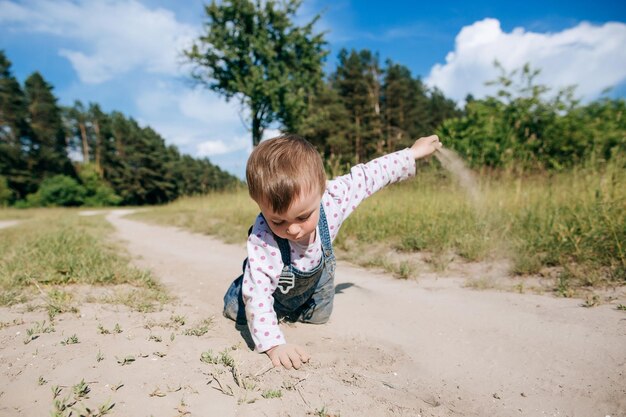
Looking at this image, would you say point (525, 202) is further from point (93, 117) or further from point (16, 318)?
point (93, 117)

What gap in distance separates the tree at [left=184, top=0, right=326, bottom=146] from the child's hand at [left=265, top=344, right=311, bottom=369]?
1726 cm

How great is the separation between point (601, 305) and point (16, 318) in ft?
11.1

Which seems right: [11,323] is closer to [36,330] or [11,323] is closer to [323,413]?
[36,330]

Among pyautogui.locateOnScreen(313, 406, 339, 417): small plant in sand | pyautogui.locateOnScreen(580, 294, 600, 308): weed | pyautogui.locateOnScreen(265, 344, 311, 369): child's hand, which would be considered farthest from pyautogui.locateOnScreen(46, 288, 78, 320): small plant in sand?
pyautogui.locateOnScreen(580, 294, 600, 308): weed

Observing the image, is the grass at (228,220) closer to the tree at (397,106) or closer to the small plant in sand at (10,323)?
the small plant in sand at (10,323)

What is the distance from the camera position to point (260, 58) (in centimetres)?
1911

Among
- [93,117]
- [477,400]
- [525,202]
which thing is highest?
[93,117]

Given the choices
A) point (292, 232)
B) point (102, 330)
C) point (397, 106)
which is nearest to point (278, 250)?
point (292, 232)

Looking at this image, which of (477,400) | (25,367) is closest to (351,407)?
(477,400)

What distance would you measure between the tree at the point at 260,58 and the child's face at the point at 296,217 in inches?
667

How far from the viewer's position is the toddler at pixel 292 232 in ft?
5.68

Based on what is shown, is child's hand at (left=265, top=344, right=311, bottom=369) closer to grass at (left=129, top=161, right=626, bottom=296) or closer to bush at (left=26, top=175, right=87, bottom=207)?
grass at (left=129, top=161, right=626, bottom=296)

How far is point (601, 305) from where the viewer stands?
226 centimetres

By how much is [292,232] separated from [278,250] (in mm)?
261
